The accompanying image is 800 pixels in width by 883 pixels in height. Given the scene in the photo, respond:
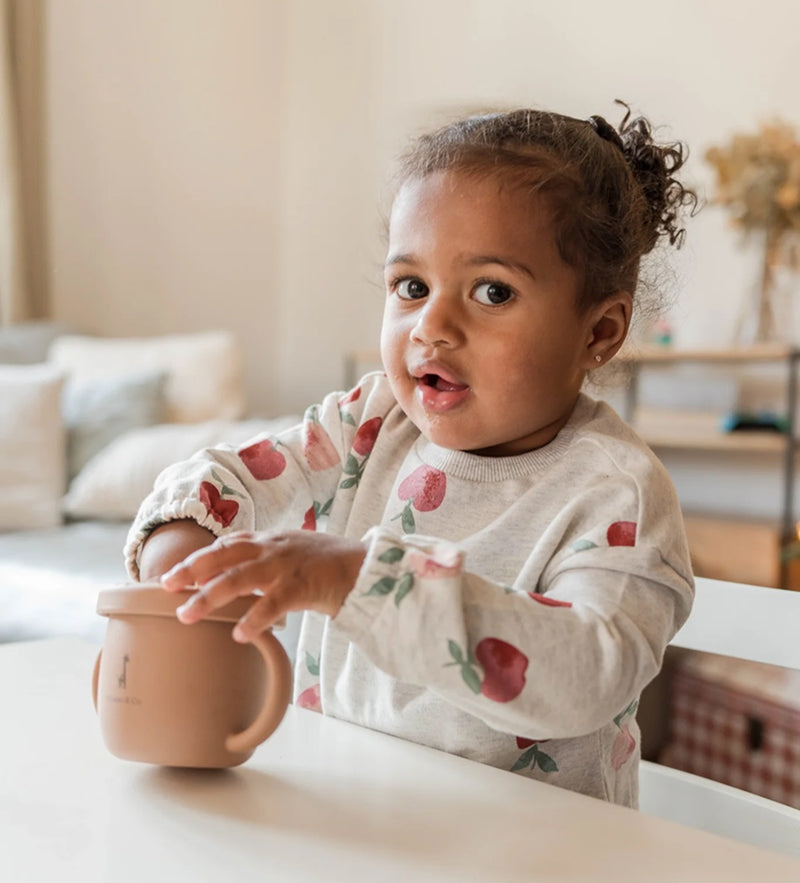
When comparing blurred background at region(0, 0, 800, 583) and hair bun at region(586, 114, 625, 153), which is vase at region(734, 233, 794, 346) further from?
hair bun at region(586, 114, 625, 153)

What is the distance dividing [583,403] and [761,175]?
7.26ft

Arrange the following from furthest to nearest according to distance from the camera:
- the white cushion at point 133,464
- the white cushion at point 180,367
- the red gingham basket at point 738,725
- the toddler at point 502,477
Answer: the white cushion at point 180,367 → the white cushion at point 133,464 → the red gingham basket at point 738,725 → the toddler at point 502,477

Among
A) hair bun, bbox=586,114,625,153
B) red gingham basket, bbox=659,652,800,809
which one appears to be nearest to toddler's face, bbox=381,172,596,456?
hair bun, bbox=586,114,625,153

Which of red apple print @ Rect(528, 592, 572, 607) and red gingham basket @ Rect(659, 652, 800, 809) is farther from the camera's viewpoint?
red gingham basket @ Rect(659, 652, 800, 809)

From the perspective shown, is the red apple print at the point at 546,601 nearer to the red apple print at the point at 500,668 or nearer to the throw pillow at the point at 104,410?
the red apple print at the point at 500,668

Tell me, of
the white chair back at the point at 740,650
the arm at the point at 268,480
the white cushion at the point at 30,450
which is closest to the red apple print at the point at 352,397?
the arm at the point at 268,480

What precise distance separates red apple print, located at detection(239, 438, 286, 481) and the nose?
0.63 ft

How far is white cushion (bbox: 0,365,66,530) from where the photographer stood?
8.59 ft

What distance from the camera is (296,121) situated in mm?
4207

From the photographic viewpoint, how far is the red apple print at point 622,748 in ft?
2.58

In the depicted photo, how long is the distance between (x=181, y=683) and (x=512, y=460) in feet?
1.20

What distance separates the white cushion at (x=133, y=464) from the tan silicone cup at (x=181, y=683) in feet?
6.60

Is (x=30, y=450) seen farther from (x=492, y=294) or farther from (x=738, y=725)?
(x=492, y=294)

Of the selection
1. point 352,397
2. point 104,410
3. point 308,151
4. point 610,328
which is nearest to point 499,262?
point 610,328
